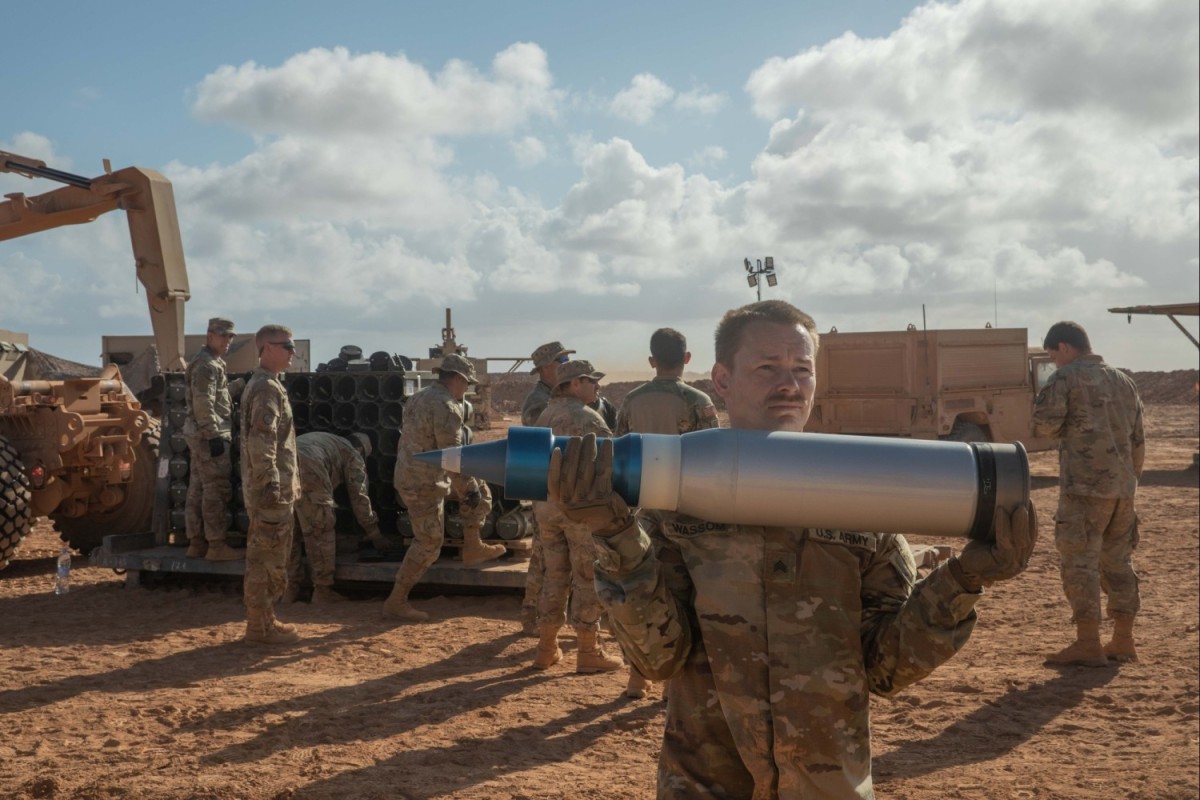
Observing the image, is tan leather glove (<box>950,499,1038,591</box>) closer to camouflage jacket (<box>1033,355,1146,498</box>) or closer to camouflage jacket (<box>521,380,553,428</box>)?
camouflage jacket (<box>1033,355,1146,498</box>)

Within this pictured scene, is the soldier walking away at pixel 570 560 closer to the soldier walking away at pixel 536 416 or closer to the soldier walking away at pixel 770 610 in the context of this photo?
the soldier walking away at pixel 536 416

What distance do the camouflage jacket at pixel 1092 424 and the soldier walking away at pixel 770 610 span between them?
5.06m

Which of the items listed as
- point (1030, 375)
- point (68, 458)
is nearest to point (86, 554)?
point (68, 458)

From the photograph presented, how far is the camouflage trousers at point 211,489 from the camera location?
948 centimetres

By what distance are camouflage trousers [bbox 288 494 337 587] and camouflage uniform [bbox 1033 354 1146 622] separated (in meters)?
5.30

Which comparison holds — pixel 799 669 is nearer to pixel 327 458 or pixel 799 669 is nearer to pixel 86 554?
pixel 327 458

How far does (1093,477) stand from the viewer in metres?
7.08

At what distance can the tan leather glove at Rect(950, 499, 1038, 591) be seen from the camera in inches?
86.4

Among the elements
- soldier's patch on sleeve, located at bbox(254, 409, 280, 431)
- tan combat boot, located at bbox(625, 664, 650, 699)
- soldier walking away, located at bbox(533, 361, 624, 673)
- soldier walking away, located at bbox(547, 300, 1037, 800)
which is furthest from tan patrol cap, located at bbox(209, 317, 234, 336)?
soldier walking away, located at bbox(547, 300, 1037, 800)

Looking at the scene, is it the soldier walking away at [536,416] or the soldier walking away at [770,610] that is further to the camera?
the soldier walking away at [536,416]

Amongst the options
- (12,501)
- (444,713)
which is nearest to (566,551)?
(444,713)

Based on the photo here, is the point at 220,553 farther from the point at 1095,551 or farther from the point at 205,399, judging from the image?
the point at 1095,551

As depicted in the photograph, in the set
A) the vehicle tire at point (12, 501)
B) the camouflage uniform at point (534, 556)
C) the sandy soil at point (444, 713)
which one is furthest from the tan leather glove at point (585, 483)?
the vehicle tire at point (12, 501)

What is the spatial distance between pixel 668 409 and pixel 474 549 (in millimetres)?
3535
